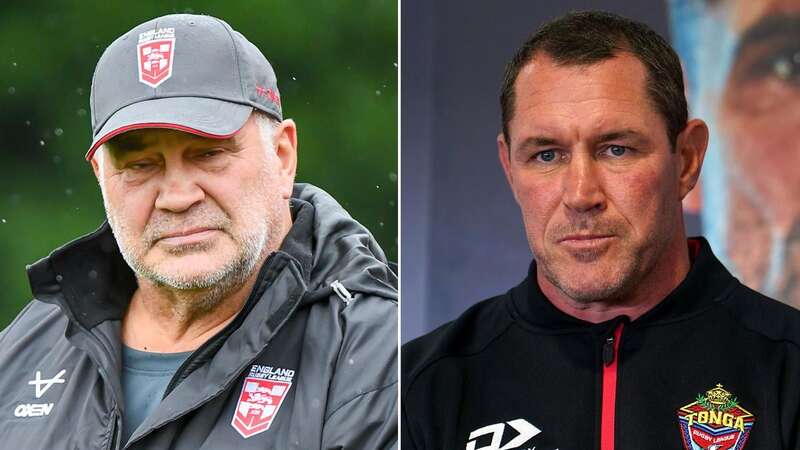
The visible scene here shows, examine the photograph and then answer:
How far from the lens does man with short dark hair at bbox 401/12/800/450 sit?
2.04 m

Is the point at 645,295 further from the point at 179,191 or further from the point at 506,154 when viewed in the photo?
the point at 179,191

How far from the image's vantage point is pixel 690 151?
7.06 feet

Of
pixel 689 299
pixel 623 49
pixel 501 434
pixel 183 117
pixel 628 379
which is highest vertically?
pixel 623 49

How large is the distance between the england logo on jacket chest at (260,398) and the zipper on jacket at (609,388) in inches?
20.8

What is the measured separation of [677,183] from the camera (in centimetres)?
213

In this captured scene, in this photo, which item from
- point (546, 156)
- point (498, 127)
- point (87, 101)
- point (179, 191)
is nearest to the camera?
point (179, 191)

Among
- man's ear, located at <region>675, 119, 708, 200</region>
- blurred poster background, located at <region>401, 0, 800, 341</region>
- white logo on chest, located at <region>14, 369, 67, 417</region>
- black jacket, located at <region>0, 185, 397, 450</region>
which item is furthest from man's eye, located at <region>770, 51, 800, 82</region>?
white logo on chest, located at <region>14, 369, 67, 417</region>

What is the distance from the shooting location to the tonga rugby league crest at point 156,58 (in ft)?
6.64

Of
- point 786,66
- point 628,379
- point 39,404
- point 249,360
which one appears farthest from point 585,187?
point 39,404

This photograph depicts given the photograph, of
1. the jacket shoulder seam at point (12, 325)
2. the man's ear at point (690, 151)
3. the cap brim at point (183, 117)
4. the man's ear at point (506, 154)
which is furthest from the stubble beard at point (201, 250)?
the man's ear at point (690, 151)

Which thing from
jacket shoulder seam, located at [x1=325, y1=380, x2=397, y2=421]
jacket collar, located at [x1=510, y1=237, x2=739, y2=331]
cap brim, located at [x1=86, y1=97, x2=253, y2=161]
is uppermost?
cap brim, located at [x1=86, y1=97, x2=253, y2=161]

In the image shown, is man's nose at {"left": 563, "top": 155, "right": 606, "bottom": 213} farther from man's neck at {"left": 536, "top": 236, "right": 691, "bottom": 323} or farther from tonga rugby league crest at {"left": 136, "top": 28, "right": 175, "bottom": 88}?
tonga rugby league crest at {"left": 136, "top": 28, "right": 175, "bottom": 88}

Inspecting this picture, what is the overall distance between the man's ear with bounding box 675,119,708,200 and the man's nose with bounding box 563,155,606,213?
0.16m

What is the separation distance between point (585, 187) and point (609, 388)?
341 millimetres
